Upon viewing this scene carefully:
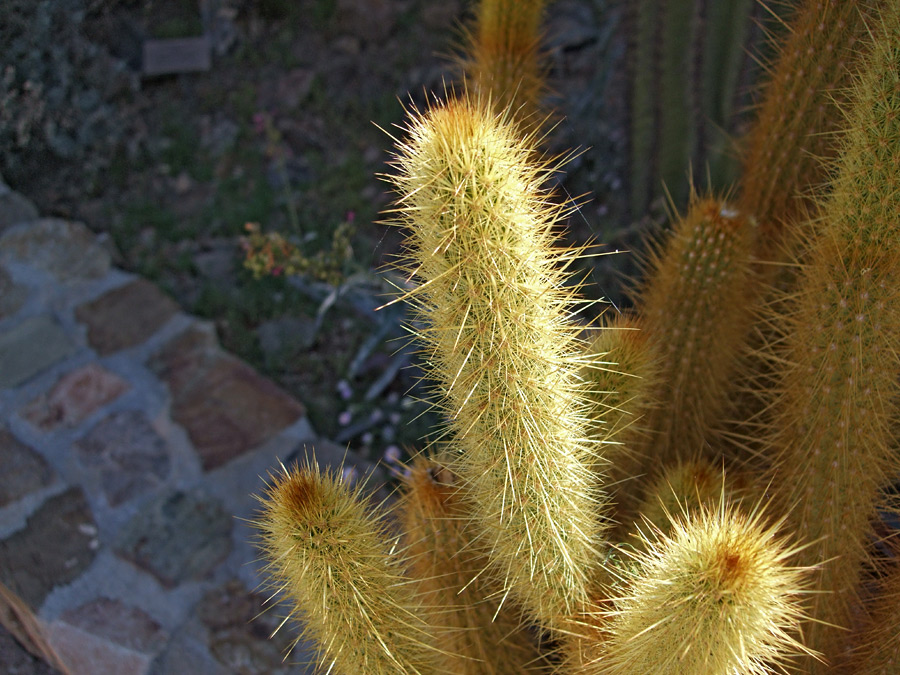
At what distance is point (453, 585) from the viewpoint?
129cm

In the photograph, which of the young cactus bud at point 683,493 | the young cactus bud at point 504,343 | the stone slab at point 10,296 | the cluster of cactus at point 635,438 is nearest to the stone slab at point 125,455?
the stone slab at point 10,296

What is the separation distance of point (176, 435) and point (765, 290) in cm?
200

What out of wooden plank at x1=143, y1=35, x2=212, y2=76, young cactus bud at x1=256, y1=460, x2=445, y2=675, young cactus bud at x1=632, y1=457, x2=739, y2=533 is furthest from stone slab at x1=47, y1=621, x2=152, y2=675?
wooden plank at x1=143, y1=35, x2=212, y2=76

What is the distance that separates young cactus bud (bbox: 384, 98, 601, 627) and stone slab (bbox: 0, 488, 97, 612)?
5.16 feet

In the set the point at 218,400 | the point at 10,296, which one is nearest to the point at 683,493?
the point at 218,400

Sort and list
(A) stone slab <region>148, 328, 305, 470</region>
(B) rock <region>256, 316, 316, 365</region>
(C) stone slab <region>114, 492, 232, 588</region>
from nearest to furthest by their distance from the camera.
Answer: (C) stone slab <region>114, 492, 232, 588</region> → (A) stone slab <region>148, 328, 305, 470</region> → (B) rock <region>256, 316, 316, 365</region>

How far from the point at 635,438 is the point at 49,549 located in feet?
6.02

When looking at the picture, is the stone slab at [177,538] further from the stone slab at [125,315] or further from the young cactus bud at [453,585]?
the young cactus bud at [453,585]

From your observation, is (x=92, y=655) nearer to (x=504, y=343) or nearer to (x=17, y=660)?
(x=17, y=660)

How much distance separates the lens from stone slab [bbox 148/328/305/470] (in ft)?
8.00

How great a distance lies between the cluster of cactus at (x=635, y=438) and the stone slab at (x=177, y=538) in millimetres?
1058

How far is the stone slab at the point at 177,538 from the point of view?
6.97ft

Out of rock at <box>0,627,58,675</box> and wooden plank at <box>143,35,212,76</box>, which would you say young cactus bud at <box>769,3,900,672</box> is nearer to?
rock at <box>0,627,58,675</box>

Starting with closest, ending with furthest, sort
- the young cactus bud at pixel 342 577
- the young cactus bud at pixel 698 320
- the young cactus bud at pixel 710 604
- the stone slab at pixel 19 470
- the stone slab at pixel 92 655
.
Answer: the young cactus bud at pixel 710 604
the young cactus bud at pixel 342 577
the young cactus bud at pixel 698 320
the stone slab at pixel 92 655
the stone slab at pixel 19 470
